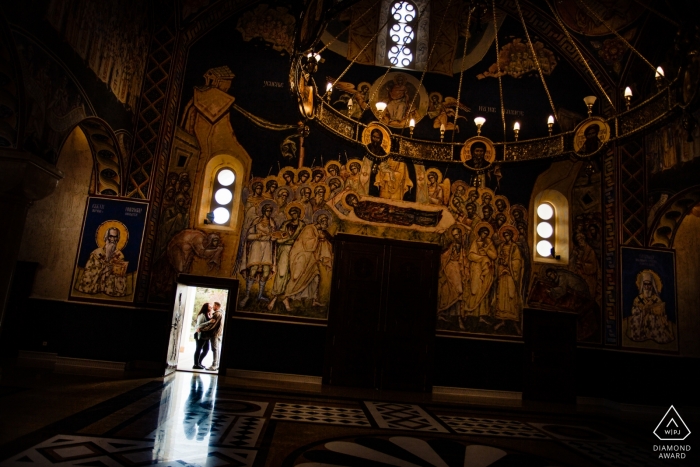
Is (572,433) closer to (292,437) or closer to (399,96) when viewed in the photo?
(292,437)

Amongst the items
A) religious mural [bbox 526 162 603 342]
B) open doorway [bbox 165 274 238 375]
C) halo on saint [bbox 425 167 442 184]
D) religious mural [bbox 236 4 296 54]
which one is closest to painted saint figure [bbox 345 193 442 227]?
halo on saint [bbox 425 167 442 184]

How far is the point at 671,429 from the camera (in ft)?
27.5

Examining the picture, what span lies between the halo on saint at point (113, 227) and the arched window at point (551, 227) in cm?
952

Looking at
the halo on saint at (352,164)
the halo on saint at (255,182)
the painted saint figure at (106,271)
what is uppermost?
the halo on saint at (352,164)

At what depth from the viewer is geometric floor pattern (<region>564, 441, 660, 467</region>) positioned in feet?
18.3

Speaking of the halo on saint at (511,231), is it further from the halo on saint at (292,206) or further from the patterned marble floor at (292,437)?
the halo on saint at (292,206)

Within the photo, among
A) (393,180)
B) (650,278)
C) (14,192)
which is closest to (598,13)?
(393,180)

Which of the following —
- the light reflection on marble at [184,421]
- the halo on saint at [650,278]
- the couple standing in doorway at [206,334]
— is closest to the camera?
the light reflection on marble at [184,421]

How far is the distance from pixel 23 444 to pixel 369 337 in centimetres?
763

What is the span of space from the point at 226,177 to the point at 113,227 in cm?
274

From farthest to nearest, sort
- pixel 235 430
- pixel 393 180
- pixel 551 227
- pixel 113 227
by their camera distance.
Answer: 1. pixel 551 227
2. pixel 393 180
3. pixel 113 227
4. pixel 235 430

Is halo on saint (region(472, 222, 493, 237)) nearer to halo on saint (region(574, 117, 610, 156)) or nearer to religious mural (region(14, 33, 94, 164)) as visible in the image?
halo on saint (region(574, 117, 610, 156))

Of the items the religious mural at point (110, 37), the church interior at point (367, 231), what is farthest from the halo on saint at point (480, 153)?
the religious mural at point (110, 37)

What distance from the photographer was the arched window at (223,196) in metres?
11.5
